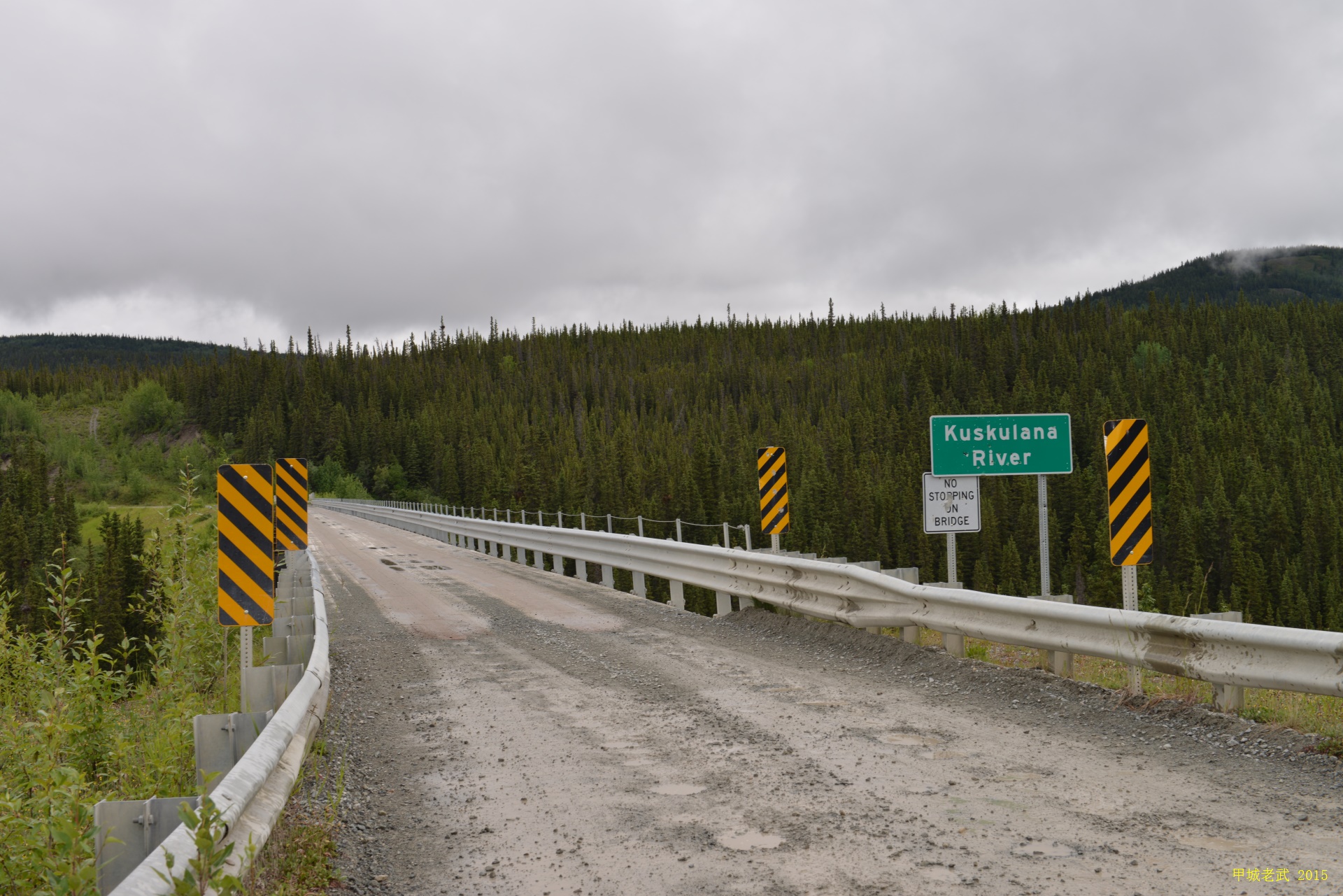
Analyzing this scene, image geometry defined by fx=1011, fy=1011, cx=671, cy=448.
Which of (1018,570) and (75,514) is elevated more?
(75,514)

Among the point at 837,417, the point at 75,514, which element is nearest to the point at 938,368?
the point at 837,417

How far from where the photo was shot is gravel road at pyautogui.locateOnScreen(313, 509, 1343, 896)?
4312 mm

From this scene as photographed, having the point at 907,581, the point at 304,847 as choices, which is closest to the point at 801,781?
the point at 304,847

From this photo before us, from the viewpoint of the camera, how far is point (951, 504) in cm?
1057

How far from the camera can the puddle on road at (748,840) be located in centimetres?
461

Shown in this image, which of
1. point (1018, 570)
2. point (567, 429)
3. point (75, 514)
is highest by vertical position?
point (567, 429)

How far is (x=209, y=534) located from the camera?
11258mm

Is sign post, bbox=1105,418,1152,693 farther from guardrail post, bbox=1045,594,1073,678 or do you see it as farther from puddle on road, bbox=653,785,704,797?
puddle on road, bbox=653,785,704,797

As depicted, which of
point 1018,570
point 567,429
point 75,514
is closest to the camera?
point 1018,570

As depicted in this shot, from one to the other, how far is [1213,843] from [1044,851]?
2.51ft

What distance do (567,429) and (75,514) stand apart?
59580 mm

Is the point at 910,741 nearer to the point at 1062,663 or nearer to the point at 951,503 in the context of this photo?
the point at 1062,663

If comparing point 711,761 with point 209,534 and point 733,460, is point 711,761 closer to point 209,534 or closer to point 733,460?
point 209,534

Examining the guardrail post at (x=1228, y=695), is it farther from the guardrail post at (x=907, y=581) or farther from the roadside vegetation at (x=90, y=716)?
the roadside vegetation at (x=90, y=716)
